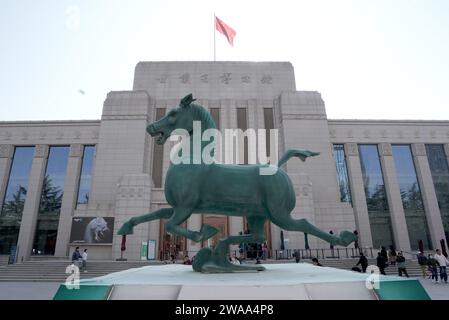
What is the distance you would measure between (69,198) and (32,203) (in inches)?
141

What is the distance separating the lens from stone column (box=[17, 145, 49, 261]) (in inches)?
1040

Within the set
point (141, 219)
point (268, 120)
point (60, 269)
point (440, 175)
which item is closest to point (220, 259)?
point (141, 219)

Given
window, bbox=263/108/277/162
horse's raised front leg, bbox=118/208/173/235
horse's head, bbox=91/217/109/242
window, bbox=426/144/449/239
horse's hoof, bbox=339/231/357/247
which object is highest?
window, bbox=263/108/277/162

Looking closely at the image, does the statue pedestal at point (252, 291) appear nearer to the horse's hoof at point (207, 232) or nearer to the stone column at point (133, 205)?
the horse's hoof at point (207, 232)

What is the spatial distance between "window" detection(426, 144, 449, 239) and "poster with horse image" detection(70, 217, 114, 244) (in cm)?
3020

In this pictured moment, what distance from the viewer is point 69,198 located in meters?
27.6

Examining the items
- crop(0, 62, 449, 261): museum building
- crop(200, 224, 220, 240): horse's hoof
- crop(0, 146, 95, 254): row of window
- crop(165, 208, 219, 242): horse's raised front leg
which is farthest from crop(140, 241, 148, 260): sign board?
crop(165, 208, 219, 242): horse's raised front leg

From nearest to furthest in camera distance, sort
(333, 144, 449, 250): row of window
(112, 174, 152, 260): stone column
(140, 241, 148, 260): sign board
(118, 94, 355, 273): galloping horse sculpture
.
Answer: (118, 94, 355, 273): galloping horse sculpture, (140, 241, 148, 260): sign board, (112, 174, 152, 260): stone column, (333, 144, 449, 250): row of window

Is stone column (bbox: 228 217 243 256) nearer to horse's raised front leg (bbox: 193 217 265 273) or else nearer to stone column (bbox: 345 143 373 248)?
stone column (bbox: 345 143 373 248)

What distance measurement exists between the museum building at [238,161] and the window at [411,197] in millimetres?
100

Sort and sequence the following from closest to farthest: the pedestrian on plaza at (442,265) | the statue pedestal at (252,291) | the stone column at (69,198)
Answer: the statue pedestal at (252,291) < the pedestrian on plaza at (442,265) < the stone column at (69,198)

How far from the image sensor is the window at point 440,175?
28.5 m

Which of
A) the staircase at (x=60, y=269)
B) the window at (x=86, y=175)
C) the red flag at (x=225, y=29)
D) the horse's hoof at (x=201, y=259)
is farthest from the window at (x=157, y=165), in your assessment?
the horse's hoof at (x=201, y=259)

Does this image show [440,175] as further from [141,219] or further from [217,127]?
[141,219]
